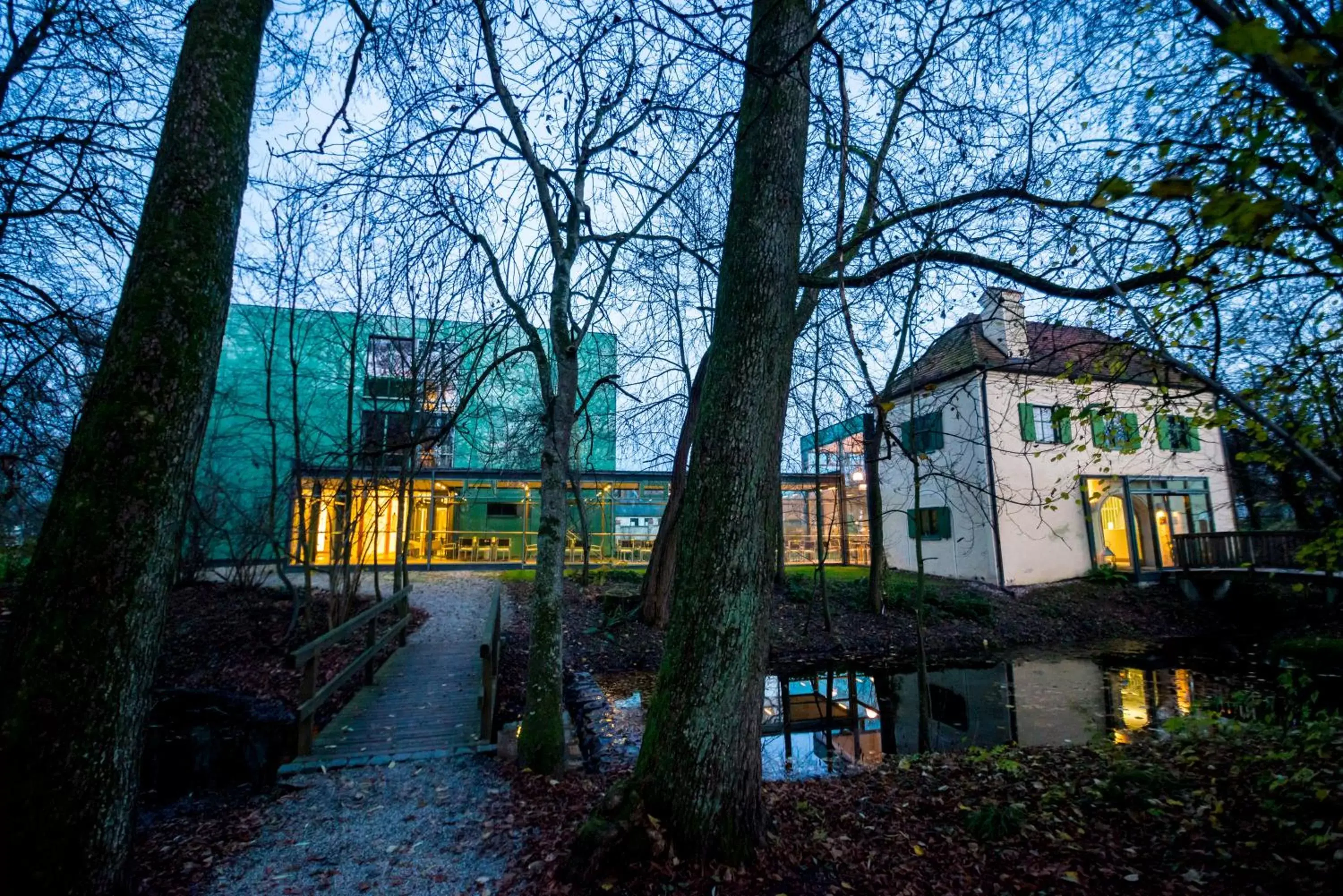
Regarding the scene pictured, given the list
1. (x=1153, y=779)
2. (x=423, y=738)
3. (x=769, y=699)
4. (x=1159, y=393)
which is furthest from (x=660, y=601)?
(x=1159, y=393)

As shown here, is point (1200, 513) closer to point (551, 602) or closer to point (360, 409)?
point (551, 602)

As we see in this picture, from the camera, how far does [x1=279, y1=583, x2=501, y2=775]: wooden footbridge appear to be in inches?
210

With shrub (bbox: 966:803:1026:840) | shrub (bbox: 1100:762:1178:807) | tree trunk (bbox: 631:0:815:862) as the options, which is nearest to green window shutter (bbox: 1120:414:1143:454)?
shrub (bbox: 1100:762:1178:807)

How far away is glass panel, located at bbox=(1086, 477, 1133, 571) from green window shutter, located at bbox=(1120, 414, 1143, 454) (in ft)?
50.0

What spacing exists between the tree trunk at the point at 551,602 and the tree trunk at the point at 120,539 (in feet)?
9.28

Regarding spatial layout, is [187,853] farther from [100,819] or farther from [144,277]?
[144,277]

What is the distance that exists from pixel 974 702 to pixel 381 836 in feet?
26.6

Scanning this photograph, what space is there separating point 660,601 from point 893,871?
8954mm

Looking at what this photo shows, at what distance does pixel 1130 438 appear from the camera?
14.2ft

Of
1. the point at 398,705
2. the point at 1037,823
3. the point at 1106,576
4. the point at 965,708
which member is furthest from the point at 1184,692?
the point at 398,705

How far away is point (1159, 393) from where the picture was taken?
3953mm

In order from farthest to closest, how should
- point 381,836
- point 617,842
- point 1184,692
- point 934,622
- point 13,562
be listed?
point 934,622 < point 13,562 < point 1184,692 < point 381,836 < point 617,842

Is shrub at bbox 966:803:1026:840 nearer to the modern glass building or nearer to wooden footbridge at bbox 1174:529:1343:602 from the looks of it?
the modern glass building

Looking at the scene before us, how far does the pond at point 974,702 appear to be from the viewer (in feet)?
22.7
